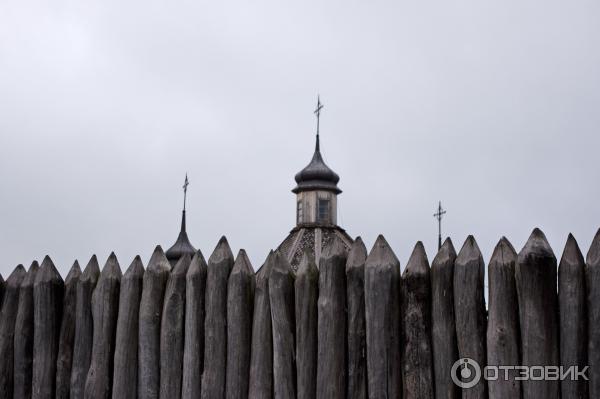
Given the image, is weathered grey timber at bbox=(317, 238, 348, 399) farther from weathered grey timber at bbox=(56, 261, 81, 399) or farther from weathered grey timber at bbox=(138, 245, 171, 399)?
weathered grey timber at bbox=(56, 261, 81, 399)

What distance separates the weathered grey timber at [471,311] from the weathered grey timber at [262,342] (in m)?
1.25


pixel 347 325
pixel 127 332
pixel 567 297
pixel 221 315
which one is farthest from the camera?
pixel 127 332

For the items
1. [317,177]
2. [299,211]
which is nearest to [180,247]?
[299,211]

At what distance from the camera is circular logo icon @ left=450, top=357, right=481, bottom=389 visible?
4.44m

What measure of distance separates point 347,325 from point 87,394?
6.73 feet

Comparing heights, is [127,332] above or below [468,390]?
above

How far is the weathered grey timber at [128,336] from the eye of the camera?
5.68 metres

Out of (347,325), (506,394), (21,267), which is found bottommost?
(506,394)

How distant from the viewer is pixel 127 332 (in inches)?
225

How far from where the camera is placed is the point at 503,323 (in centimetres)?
437

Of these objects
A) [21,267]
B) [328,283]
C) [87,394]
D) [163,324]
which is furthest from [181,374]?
[21,267]

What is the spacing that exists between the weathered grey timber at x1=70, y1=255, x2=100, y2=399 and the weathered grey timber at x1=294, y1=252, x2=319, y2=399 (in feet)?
5.73

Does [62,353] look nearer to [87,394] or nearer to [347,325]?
[87,394]

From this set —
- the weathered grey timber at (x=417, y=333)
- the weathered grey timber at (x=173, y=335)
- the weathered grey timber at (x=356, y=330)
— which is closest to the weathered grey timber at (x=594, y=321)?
the weathered grey timber at (x=417, y=333)
